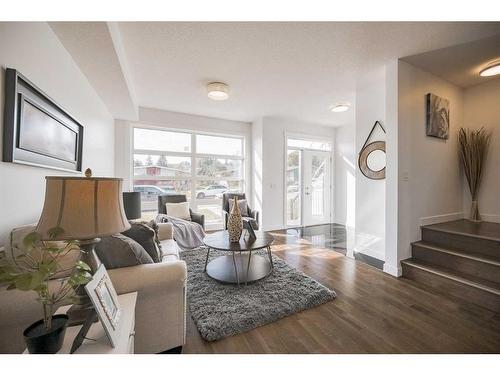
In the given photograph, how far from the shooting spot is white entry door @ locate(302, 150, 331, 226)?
17.3ft

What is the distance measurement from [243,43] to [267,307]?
252cm

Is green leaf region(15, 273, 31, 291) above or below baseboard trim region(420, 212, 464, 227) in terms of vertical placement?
above

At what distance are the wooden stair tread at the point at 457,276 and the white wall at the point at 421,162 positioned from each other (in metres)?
0.14

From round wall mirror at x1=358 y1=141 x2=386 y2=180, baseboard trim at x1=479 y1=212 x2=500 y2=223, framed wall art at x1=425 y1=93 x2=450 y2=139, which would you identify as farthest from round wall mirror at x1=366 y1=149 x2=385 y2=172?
baseboard trim at x1=479 y1=212 x2=500 y2=223

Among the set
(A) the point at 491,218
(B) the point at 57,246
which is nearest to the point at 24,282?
(B) the point at 57,246

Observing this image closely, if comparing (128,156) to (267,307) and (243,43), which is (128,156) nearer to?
(243,43)

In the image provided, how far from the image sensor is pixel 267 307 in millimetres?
1814

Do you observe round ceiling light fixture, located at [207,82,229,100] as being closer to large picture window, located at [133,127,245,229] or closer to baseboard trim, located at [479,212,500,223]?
large picture window, located at [133,127,245,229]

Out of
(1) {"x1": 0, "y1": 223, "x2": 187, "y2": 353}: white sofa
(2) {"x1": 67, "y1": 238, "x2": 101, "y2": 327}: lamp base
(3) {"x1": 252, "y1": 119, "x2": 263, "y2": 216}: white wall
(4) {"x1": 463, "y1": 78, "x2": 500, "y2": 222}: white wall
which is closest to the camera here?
(2) {"x1": 67, "y1": 238, "x2": 101, "y2": 327}: lamp base

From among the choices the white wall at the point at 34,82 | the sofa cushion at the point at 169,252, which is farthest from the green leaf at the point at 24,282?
the sofa cushion at the point at 169,252

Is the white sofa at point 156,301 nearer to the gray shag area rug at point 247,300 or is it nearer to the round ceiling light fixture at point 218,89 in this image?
the gray shag area rug at point 247,300

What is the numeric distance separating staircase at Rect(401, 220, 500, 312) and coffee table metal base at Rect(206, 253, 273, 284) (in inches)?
65.7
